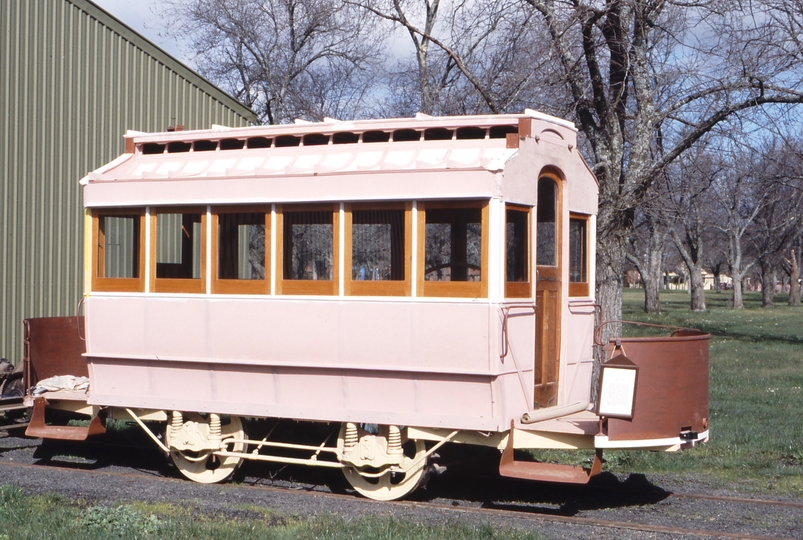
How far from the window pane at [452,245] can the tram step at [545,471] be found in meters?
1.31

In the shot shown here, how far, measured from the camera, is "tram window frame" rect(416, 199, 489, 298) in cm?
779

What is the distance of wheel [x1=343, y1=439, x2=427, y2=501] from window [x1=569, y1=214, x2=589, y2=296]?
2119 mm

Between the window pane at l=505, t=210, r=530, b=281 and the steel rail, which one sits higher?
the window pane at l=505, t=210, r=530, b=281

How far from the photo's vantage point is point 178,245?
30.9ft

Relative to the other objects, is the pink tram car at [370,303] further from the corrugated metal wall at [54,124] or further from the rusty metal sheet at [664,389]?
the corrugated metal wall at [54,124]

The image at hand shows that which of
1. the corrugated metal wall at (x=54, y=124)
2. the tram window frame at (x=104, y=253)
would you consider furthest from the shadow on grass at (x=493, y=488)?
the corrugated metal wall at (x=54, y=124)

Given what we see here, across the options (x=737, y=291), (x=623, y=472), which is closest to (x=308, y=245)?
(x=623, y=472)

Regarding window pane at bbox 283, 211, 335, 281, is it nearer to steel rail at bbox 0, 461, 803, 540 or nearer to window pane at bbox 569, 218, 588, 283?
steel rail at bbox 0, 461, 803, 540

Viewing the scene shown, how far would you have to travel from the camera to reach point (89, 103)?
49.4 feet

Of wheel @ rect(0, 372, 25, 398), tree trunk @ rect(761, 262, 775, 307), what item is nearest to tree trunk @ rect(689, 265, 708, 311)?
tree trunk @ rect(761, 262, 775, 307)

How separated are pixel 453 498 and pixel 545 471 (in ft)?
4.03

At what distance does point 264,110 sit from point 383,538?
2832 cm

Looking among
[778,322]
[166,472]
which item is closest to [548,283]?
[166,472]

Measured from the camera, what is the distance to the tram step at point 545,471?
24.6 ft
